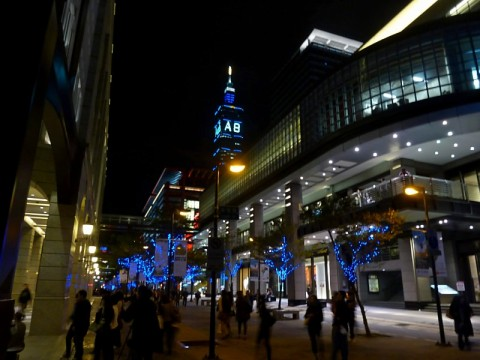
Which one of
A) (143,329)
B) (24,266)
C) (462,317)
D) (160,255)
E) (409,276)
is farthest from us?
(409,276)

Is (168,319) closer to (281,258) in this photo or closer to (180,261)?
(180,261)

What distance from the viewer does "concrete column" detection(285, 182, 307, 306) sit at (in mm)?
37844

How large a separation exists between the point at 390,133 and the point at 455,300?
20129mm

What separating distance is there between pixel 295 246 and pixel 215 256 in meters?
28.4

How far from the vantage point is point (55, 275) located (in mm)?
15133

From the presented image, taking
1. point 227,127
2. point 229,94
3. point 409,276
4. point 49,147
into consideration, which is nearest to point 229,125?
point 227,127

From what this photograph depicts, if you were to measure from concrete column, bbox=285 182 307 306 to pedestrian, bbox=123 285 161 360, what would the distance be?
30.3 metres

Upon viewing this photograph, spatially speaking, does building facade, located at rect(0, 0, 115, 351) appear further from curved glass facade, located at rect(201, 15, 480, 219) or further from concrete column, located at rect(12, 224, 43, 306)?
curved glass facade, located at rect(201, 15, 480, 219)

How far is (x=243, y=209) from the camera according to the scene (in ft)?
202

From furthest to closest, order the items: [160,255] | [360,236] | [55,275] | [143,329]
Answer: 1. [360,236]
2. [160,255]
3. [55,275]
4. [143,329]

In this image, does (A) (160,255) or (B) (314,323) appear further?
(A) (160,255)

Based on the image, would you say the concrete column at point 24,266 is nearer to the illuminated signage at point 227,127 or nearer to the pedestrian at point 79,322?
the pedestrian at point 79,322

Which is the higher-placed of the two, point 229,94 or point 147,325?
point 229,94

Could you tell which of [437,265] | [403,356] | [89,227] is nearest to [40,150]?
[89,227]
